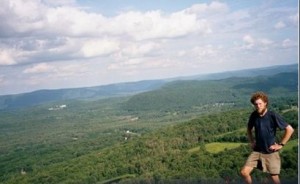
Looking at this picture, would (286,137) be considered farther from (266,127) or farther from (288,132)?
(266,127)

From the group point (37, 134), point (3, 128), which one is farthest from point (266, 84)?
point (3, 128)

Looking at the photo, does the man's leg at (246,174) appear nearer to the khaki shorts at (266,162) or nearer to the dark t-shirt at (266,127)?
the khaki shorts at (266,162)

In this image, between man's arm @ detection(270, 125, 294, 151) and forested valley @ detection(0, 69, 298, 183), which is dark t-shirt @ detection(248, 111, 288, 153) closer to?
man's arm @ detection(270, 125, 294, 151)

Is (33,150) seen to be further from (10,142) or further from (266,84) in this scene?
(266,84)

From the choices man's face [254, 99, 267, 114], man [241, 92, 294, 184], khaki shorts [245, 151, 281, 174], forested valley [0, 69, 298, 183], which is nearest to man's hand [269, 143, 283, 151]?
man [241, 92, 294, 184]

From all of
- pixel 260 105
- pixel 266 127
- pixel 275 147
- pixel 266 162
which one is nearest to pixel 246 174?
pixel 266 162

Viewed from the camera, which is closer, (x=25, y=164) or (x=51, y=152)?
(x=25, y=164)
